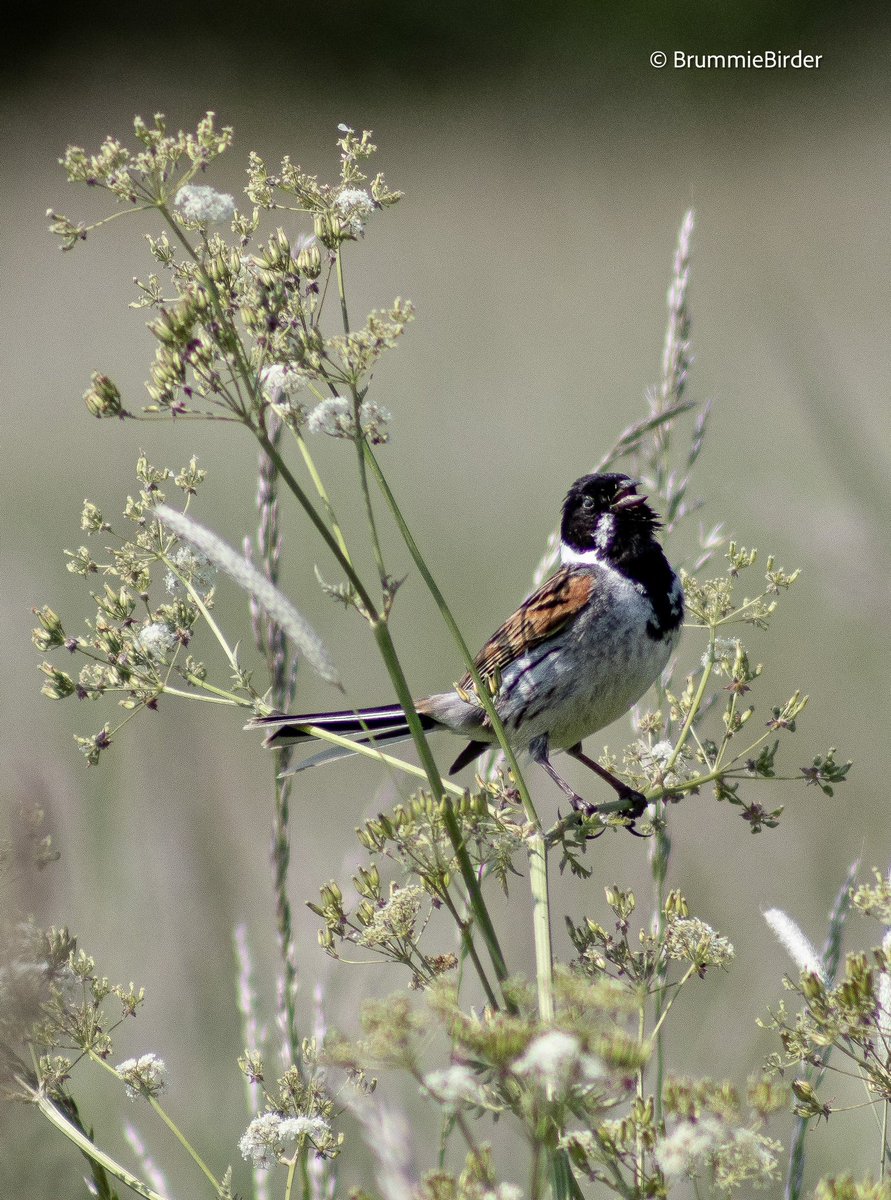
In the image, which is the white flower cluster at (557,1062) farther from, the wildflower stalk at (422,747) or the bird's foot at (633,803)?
the bird's foot at (633,803)

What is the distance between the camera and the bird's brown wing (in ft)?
8.78

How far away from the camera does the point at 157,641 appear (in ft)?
5.00

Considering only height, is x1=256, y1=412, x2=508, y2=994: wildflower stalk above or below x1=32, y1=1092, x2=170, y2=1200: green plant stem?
→ above

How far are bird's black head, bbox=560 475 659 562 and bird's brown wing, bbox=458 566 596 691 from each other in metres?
0.15

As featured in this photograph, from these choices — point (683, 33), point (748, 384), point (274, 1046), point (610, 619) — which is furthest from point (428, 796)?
point (683, 33)

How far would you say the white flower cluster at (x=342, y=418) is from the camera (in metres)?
1.40

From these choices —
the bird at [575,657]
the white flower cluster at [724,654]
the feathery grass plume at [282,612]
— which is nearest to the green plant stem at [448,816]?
the feathery grass plume at [282,612]

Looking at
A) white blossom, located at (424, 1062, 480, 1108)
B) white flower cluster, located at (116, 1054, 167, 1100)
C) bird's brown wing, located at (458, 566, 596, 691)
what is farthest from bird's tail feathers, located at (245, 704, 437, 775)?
white blossom, located at (424, 1062, 480, 1108)

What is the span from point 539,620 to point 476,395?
719 centimetres

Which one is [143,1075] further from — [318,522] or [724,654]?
[724,654]

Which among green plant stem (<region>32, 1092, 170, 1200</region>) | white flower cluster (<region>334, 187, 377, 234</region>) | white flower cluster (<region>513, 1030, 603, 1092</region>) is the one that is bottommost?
white flower cluster (<region>513, 1030, 603, 1092</region>)

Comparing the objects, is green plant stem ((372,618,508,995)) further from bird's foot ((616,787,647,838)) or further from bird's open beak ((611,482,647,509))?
bird's open beak ((611,482,647,509))

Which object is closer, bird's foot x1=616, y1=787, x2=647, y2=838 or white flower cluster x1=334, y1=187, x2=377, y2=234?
white flower cluster x1=334, y1=187, x2=377, y2=234

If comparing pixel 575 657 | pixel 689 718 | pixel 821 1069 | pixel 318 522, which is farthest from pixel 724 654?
pixel 575 657
